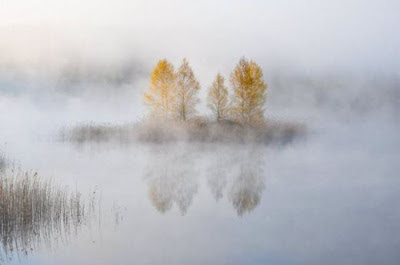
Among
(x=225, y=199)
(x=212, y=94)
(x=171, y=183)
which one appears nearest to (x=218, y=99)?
(x=212, y=94)

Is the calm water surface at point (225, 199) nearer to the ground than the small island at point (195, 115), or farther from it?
nearer to the ground

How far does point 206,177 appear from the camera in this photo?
23750mm

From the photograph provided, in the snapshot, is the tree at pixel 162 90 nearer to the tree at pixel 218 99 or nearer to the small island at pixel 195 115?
the small island at pixel 195 115


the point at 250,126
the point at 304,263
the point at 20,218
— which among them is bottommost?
the point at 304,263

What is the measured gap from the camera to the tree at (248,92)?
1205 inches

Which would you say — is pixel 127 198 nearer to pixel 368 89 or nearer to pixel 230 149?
pixel 230 149

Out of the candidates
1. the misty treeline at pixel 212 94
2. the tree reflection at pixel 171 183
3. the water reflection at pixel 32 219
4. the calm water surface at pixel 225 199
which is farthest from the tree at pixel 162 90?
the water reflection at pixel 32 219

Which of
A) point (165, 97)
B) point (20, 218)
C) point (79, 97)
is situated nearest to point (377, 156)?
point (165, 97)

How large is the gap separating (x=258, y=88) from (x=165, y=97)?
15.2 ft

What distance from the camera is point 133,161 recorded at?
27.3m

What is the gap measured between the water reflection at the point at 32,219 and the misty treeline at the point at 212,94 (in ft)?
53.3

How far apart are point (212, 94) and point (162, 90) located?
2434mm

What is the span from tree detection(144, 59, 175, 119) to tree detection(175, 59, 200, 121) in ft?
0.99

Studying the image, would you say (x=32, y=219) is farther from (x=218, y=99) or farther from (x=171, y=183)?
(x=218, y=99)
